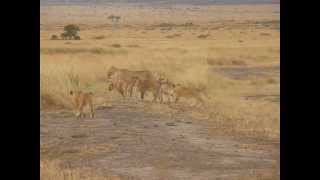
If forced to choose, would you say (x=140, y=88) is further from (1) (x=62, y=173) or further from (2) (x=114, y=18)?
(1) (x=62, y=173)

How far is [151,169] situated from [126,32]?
132 cm

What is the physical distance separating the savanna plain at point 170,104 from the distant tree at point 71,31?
45mm

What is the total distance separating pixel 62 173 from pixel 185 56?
1.59 metres

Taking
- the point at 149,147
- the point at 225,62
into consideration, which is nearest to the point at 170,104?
the point at 149,147

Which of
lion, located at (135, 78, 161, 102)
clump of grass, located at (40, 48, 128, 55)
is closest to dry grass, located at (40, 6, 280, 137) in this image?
clump of grass, located at (40, 48, 128, 55)

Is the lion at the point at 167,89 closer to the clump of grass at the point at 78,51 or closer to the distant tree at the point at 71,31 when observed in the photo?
the clump of grass at the point at 78,51

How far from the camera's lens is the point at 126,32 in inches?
238

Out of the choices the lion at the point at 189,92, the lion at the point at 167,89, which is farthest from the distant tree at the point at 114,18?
the lion at the point at 189,92

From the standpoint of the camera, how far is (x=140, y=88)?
5.96 m
